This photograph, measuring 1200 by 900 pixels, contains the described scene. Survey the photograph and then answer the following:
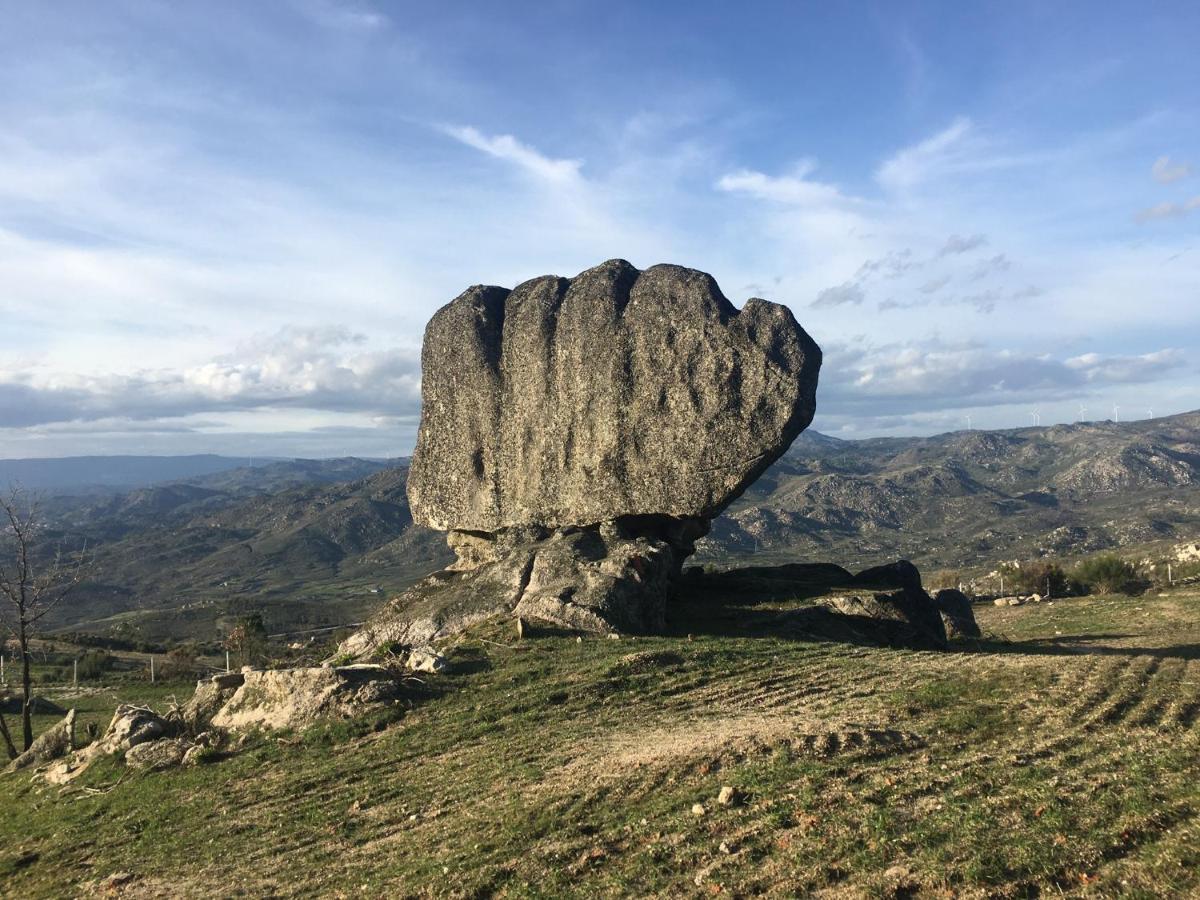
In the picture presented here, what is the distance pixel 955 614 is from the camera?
152ft

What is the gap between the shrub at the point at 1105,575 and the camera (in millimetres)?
68812

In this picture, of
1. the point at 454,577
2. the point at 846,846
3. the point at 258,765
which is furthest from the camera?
the point at 454,577

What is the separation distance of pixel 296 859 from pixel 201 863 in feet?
8.04

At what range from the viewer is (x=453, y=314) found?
142 ft

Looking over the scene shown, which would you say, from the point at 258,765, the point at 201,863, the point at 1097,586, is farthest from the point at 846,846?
the point at 1097,586

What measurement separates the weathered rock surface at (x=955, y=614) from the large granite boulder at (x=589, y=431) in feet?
52.3

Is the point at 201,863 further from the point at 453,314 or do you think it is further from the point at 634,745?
the point at 453,314

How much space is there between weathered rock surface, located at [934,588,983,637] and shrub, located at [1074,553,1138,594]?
92.3 feet

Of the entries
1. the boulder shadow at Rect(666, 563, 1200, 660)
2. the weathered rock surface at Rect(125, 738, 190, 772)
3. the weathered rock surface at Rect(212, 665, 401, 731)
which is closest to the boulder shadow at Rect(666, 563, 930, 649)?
the boulder shadow at Rect(666, 563, 1200, 660)

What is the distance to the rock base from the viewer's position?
30.9 m

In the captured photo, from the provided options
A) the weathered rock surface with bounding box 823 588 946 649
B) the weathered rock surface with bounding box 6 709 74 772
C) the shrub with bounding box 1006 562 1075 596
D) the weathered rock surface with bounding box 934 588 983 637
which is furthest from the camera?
the shrub with bounding box 1006 562 1075 596

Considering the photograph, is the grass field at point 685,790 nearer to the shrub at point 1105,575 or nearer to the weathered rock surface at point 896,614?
the weathered rock surface at point 896,614

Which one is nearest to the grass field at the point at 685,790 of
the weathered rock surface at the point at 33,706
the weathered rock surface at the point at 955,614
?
the weathered rock surface at the point at 955,614

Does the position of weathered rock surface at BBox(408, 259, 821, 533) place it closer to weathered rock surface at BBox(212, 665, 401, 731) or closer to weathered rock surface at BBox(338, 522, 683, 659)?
weathered rock surface at BBox(338, 522, 683, 659)
